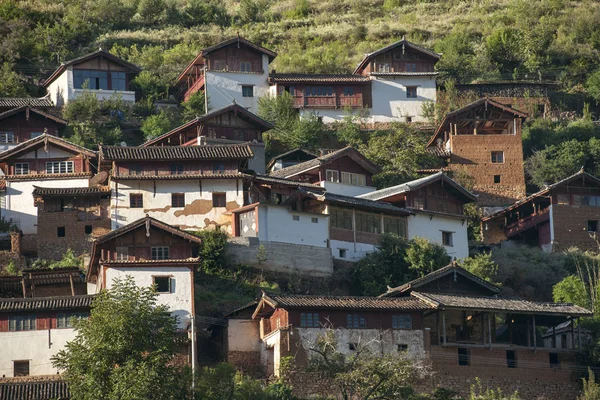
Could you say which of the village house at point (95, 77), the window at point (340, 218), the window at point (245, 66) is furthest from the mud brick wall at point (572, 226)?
the village house at point (95, 77)

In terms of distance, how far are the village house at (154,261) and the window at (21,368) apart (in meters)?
5.49

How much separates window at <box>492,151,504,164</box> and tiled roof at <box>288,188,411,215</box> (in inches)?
606

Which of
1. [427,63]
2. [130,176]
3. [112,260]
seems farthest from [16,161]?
[427,63]

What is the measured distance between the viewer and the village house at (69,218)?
229 feet

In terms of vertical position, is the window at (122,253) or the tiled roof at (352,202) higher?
the tiled roof at (352,202)

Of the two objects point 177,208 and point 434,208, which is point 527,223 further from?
point 177,208

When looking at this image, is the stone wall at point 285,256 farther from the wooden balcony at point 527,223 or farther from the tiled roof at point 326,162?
the wooden balcony at point 527,223

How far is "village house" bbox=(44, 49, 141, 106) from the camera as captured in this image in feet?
297

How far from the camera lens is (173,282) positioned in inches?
2381

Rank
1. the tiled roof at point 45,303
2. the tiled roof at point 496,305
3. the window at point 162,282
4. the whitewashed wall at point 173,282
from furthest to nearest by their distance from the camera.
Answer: the window at point 162,282, the whitewashed wall at point 173,282, the tiled roof at point 496,305, the tiled roof at point 45,303

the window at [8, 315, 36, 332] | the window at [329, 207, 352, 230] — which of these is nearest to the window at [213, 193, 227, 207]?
the window at [329, 207, 352, 230]

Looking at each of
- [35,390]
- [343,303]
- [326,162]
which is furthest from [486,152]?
[35,390]

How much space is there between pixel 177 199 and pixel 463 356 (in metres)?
19.9

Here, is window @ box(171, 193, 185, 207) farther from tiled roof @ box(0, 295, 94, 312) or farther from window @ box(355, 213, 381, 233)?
tiled roof @ box(0, 295, 94, 312)
